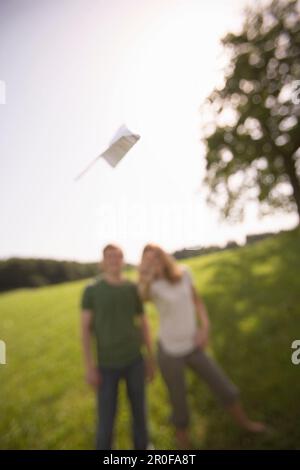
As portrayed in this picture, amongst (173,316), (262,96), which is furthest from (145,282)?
(262,96)

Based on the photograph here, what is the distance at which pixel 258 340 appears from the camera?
6.58 metres

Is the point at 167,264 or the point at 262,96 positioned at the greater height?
the point at 262,96

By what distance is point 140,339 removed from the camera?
12.8 ft

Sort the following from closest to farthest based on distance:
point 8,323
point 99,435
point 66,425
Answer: point 99,435
point 66,425
point 8,323

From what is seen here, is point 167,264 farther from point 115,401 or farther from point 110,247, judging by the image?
point 115,401

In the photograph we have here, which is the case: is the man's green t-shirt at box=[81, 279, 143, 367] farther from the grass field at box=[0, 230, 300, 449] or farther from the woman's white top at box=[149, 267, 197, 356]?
the grass field at box=[0, 230, 300, 449]

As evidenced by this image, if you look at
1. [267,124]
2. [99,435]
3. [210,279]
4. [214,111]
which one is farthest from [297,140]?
[99,435]

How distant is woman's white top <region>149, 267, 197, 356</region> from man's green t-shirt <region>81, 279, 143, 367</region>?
29 centimetres

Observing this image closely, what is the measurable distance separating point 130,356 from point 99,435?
2.48 ft

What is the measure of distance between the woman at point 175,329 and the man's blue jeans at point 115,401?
0.28m

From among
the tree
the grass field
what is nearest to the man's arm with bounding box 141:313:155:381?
the grass field

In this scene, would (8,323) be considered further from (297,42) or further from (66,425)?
(297,42)

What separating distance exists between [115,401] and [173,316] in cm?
97

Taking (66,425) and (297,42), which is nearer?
(66,425)
